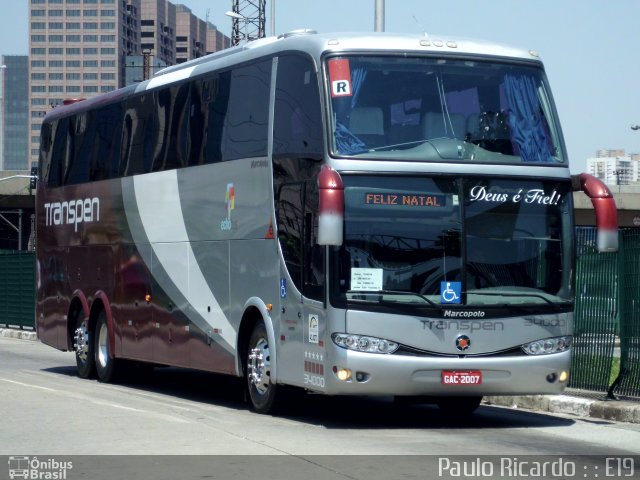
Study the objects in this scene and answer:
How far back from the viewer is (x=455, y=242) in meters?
12.4

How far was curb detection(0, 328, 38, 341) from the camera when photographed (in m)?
33.4

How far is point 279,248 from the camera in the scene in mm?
13320

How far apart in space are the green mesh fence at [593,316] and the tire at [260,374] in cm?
397

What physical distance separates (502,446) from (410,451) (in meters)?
1.00

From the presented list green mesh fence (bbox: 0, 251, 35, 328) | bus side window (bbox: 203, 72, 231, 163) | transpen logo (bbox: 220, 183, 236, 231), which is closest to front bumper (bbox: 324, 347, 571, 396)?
transpen logo (bbox: 220, 183, 236, 231)

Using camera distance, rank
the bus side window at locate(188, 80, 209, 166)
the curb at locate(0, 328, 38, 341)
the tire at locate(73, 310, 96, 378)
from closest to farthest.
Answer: the bus side window at locate(188, 80, 209, 166) → the tire at locate(73, 310, 96, 378) → the curb at locate(0, 328, 38, 341)

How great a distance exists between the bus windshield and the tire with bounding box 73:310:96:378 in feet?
28.0

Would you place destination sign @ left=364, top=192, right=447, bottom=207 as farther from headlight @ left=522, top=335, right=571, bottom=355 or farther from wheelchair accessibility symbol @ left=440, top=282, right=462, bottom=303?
headlight @ left=522, top=335, right=571, bottom=355

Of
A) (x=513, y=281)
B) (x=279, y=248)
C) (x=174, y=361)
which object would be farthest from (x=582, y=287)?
(x=174, y=361)

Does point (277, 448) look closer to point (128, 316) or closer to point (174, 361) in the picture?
point (174, 361)

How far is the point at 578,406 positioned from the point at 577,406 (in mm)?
18

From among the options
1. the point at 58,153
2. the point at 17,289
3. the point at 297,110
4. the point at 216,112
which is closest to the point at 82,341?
the point at 58,153

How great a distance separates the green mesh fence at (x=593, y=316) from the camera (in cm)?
1464

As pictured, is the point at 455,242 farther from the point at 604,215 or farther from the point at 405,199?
the point at 604,215
